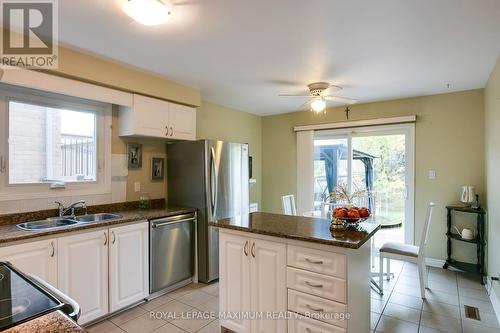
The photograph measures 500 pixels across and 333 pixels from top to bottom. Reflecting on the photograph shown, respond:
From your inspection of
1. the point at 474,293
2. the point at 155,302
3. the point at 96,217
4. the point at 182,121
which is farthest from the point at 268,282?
the point at 474,293

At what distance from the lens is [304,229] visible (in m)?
1.98

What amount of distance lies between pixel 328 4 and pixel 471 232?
340 cm

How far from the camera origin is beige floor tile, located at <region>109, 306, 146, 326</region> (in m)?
2.45

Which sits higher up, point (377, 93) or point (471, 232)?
point (377, 93)

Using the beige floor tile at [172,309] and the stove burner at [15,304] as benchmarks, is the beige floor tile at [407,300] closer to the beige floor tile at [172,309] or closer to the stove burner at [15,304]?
the beige floor tile at [172,309]

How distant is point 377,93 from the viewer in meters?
3.74

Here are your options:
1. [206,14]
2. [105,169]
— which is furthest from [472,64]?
[105,169]

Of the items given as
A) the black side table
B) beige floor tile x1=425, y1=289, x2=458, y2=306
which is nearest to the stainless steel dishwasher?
beige floor tile x1=425, y1=289, x2=458, y2=306

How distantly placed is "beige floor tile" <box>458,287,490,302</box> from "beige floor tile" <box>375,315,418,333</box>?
40.7 inches

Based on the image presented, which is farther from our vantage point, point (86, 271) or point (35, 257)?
point (86, 271)

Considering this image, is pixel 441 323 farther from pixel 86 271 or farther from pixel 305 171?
pixel 86 271

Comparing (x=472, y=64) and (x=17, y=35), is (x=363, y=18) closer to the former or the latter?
(x=472, y=64)

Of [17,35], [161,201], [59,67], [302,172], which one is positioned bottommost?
[161,201]

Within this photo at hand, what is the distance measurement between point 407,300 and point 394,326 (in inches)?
23.0
